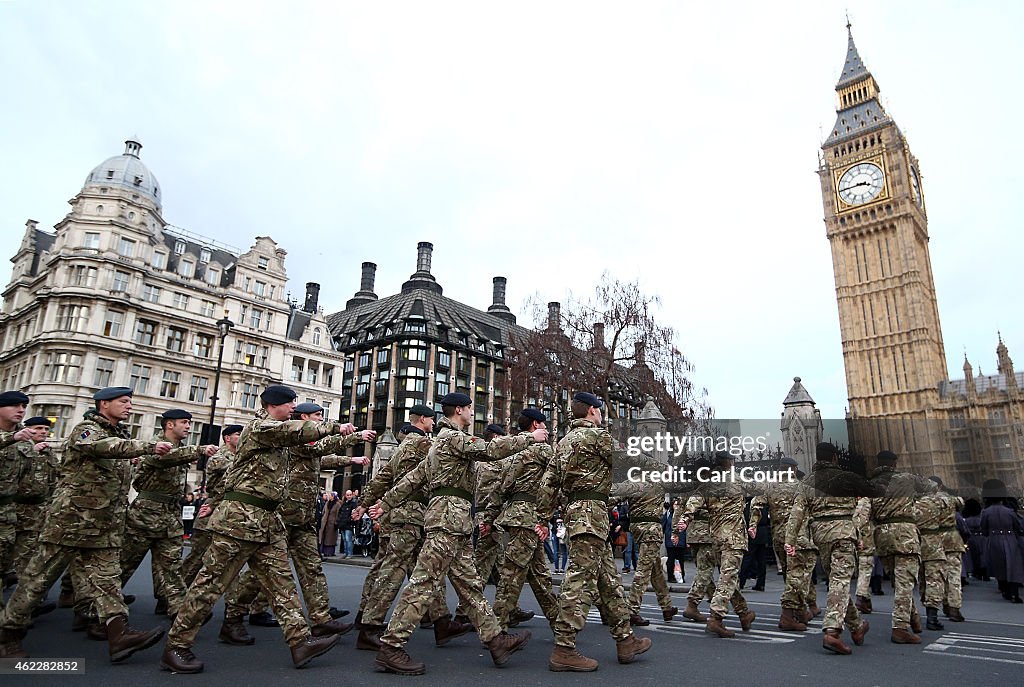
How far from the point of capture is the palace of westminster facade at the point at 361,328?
39.9 metres

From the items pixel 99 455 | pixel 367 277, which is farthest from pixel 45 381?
pixel 367 277

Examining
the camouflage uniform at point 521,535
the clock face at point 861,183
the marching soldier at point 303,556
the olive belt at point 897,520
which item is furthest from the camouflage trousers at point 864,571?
the clock face at point 861,183

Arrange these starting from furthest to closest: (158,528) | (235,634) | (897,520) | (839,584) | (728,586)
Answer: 1. (897,520)
2. (728,586)
3. (158,528)
4. (839,584)
5. (235,634)

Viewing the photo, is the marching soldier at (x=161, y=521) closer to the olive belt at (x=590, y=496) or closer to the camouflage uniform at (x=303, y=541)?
the camouflage uniform at (x=303, y=541)

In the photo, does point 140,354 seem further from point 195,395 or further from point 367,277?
point 367,277

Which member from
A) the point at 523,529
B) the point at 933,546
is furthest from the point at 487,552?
the point at 933,546

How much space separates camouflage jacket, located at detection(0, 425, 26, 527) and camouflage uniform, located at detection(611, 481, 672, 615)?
272 inches

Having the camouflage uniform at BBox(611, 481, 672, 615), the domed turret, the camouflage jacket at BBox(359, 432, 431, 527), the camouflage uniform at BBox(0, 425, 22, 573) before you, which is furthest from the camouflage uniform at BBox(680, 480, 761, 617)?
the domed turret

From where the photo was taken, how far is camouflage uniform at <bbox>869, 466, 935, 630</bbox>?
773 centimetres

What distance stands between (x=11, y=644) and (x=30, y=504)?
2.69 m

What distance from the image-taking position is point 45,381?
3816 cm

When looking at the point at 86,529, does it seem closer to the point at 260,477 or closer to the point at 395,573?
the point at 260,477

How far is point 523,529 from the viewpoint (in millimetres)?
6801

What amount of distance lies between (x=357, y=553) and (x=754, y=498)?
18332mm
